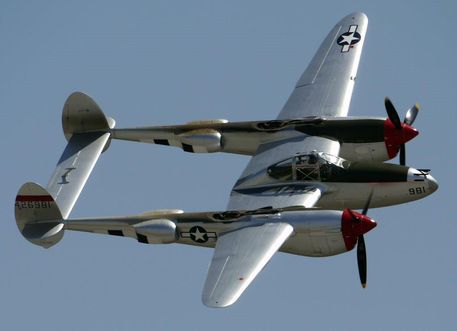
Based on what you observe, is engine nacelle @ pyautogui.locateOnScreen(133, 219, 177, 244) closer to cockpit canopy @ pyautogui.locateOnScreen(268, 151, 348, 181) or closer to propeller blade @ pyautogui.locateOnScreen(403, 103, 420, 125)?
cockpit canopy @ pyautogui.locateOnScreen(268, 151, 348, 181)

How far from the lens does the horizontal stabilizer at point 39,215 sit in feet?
182

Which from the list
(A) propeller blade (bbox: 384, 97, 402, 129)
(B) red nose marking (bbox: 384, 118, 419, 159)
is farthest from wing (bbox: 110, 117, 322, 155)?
(A) propeller blade (bbox: 384, 97, 402, 129)

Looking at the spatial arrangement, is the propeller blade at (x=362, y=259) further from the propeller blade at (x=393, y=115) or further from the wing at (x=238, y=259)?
the propeller blade at (x=393, y=115)

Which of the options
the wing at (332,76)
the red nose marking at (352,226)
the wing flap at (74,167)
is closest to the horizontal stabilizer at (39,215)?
the wing flap at (74,167)

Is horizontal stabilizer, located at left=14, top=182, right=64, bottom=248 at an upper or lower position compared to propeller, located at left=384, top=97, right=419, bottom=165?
lower

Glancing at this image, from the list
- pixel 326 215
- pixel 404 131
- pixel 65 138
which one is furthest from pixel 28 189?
pixel 404 131

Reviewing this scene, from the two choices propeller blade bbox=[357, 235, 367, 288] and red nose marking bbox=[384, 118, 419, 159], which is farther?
red nose marking bbox=[384, 118, 419, 159]

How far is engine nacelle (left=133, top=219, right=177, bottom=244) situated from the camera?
5431 centimetres

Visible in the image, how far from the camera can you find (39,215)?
55.8 meters

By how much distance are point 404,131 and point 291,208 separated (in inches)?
341

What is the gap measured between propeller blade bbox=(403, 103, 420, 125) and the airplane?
0.05 meters

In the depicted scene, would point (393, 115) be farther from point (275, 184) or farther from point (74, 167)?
point (74, 167)

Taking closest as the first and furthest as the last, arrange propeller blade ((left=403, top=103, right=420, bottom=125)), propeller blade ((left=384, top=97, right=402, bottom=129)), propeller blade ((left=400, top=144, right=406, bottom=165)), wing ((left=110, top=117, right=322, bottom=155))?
1. propeller blade ((left=384, top=97, right=402, bottom=129))
2. propeller blade ((left=400, top=144, right=406, bottom=165))
3. wing ((left=110, top=117, right=322, bottom=155))
4. propeller blade ((left=403, top=103, right=420, bottom=125))

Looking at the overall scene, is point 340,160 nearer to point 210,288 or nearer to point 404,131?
point 404,131
